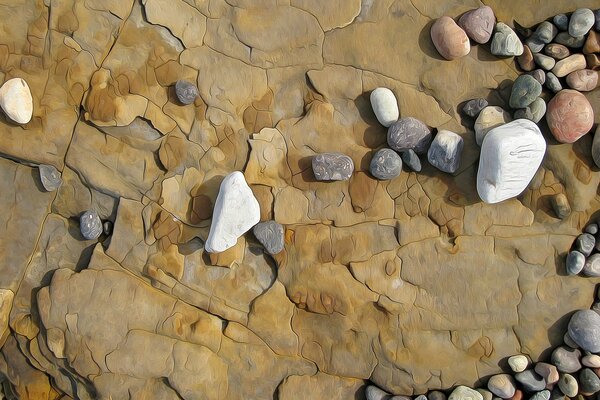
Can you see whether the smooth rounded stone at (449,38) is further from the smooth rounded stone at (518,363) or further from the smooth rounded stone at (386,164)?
the smooth rounded stone at (518,363)

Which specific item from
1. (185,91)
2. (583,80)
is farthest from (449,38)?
(185,91)

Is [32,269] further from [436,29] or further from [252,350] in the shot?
[436,29]

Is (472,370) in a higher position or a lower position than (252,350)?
higher

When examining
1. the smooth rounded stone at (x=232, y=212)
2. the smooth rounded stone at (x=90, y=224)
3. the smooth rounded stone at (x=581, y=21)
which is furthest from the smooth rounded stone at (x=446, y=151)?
the smooth rounded stone at (x=90, y=224)

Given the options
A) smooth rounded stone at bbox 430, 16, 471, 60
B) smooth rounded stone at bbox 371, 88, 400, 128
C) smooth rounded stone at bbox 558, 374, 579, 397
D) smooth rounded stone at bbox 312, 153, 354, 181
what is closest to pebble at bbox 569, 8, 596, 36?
smooth rounded stone at bbox 430, 16, 471, 60

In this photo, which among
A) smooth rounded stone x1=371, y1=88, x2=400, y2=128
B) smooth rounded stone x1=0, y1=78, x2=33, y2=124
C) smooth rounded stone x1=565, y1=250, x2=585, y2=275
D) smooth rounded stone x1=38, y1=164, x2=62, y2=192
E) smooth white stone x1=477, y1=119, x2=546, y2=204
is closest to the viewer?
smooth white stone x1=477, y1=119, x2=546, y2=204

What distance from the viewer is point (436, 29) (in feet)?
8.13

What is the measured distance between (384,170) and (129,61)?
129 centimetres

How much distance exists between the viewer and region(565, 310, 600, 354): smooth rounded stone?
2361mm

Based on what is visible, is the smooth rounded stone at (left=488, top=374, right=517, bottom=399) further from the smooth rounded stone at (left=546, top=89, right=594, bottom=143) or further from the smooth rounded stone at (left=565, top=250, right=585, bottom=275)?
the smooth rounded stone at (left=546, top=89, right=594, bottom=143)

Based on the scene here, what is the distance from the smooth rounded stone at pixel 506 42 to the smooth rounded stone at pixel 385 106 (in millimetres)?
483

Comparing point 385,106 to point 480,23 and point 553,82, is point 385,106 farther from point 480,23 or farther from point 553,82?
point 553,82

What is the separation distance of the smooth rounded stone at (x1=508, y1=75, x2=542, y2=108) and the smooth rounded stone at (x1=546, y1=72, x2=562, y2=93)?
8 cm

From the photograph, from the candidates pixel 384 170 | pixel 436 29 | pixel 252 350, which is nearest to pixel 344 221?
pixel 384 170
